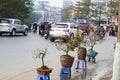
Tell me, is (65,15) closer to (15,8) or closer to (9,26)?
(15,8)

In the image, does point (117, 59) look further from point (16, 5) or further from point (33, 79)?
point (16, 5)

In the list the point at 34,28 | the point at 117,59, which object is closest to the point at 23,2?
the point at 34,28

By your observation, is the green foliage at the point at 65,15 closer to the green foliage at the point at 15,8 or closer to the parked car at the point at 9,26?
the green foliage at the point at 15,8

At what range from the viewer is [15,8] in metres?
55.2

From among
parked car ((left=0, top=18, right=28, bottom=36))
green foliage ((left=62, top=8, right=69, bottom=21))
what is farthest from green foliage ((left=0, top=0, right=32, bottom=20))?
green foliage ((left=62, top=8, right=69, bottom=21))

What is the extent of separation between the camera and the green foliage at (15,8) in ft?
167

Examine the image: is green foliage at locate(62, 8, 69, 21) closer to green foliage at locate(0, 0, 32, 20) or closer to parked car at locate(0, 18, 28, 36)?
green foliage at locate(0, 0, 32, 20)

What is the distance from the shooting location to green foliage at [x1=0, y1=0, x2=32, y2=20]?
50969 mm

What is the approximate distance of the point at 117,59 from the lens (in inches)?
324

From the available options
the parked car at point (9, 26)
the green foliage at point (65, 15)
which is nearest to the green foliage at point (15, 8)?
the parked car at point (9, 26)

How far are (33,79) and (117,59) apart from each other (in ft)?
13.0

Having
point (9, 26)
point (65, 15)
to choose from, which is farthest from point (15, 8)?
point (65, 15)

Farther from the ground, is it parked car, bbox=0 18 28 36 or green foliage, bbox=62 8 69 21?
parked car, bbox=0 18 28 36

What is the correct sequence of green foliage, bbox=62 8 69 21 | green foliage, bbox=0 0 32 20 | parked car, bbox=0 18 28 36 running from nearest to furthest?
parked car, bbox=0 18 28 36
green foliage, bbox=0 0 32 20
green foliage, bbox=62 8 69 21
